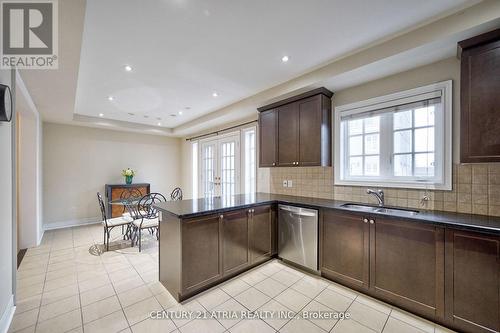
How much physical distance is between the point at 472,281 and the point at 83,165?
22.7 feet

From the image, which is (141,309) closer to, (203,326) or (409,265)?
(203,326)

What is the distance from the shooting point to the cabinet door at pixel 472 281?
1556mm

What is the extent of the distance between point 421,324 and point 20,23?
13.7 ft

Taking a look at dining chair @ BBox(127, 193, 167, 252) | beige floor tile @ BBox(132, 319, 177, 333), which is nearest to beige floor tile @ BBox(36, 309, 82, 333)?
beige floor tile @ BBox(132, 319, 177, 333)

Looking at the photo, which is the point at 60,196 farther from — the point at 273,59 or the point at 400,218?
the point at 400,218

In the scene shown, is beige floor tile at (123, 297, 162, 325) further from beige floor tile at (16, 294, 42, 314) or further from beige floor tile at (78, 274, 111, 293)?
beige floor tile at (16, 294, 42, 314)

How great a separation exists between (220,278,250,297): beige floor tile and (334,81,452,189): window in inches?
72.4

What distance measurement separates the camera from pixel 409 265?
1920 millimetres

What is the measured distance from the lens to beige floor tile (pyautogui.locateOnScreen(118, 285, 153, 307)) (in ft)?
7.02

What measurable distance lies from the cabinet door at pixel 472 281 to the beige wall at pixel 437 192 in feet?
1.92

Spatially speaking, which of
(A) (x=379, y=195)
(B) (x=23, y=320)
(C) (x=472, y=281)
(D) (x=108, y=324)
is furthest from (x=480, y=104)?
(B) (x=23, y=320)

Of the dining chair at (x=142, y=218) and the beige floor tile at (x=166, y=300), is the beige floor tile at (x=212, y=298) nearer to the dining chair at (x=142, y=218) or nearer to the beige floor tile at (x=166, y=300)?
the beige floor tile at (x=166, y=300)

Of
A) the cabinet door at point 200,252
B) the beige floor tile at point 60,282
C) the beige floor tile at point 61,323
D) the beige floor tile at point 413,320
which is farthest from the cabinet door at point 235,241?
the beige floor tile at point 60,282

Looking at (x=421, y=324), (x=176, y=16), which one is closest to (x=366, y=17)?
(x=176, y=16)
